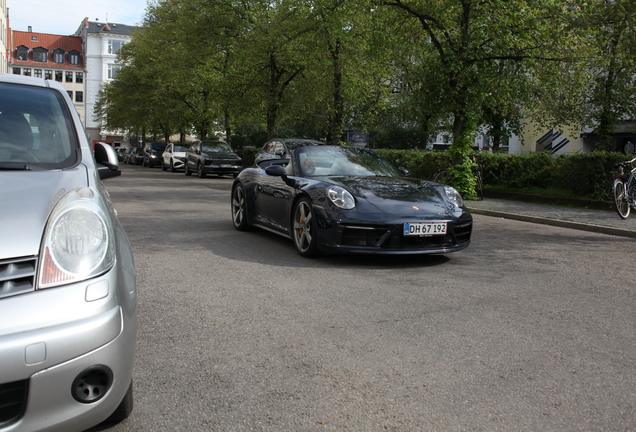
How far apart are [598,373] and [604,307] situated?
5.54ft

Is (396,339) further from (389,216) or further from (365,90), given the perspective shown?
(365,90)

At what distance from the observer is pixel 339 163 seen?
313 inches

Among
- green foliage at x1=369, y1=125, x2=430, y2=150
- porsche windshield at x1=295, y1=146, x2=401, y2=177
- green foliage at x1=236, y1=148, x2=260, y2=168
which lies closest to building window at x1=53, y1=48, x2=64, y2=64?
green foliage at x1=369, y1=125, x2=430, y2=150

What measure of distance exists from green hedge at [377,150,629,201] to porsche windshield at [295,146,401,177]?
7547 millimetres

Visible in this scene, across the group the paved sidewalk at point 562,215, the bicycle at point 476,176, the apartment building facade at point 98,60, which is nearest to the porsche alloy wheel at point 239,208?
the paved sidewalk at point 562,215

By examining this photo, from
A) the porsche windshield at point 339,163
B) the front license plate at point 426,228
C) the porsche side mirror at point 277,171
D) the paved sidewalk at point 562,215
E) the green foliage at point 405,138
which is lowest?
the paved sidewalk at point 562,215

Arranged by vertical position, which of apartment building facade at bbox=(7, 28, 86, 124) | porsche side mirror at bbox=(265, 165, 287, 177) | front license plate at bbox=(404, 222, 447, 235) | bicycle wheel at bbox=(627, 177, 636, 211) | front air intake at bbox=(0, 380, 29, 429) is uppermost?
apartment building facade at bbox=(7, 28, 86, 124)

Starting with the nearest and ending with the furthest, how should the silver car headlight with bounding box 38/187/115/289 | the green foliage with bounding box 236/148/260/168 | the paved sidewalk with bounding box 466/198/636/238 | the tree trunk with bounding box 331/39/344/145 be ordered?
1. the silver car headlight with bounding box 38/187/115/289
2. the paved sidewalk with bounding box 466/198/636/238
3. the tree trunk with bounding box 331/39/344/145
4. the green foliage with bounding box 236/148/260/168

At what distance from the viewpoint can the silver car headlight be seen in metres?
2.30

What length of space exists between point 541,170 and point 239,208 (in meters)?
9.66

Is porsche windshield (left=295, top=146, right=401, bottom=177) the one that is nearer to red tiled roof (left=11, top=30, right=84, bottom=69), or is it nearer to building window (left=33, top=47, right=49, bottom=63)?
red tiled roof (left=11, top=30, right=84, bottom=69)

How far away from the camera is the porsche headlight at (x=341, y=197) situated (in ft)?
21.7

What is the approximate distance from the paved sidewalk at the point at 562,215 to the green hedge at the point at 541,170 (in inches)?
33.9

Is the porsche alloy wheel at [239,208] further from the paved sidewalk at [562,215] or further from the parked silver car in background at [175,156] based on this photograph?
the parked silver car in background at [175,156]
